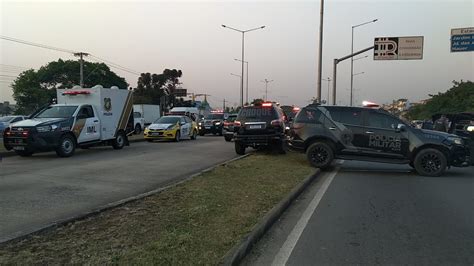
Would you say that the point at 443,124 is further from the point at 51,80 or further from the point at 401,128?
the point at 51,80

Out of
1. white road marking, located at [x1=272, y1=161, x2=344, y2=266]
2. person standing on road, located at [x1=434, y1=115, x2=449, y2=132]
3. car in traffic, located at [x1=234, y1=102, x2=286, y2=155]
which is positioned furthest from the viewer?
person standing on road, located at [x1=434, y1=115, x2=449, y2=132]

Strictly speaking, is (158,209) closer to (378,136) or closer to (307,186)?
(307,186)

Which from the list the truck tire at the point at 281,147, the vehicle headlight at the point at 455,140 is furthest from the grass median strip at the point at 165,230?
the truck tire at the point at 281,147

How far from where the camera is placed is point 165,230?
19.5 feet

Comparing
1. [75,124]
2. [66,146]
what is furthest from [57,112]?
[66,146]

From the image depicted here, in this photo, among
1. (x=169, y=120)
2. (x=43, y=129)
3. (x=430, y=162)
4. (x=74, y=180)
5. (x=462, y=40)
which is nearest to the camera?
(x=74, y=180)

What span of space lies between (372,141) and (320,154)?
→ 1.53 m

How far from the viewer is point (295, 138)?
46.0ft

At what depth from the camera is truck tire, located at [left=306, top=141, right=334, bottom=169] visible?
1346cm

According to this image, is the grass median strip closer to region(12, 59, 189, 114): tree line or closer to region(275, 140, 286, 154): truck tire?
region(275, 140, 286, 154): truck tire

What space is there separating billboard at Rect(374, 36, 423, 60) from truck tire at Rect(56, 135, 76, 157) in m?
16.3

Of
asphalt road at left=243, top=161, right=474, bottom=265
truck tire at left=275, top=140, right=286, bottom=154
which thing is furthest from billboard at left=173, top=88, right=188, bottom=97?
asphalt road at left=243, top=161, right=474, bottom=265

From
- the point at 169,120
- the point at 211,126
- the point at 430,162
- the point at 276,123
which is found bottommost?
the point at 430,162

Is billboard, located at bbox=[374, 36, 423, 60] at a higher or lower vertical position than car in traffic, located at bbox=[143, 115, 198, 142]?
higher
